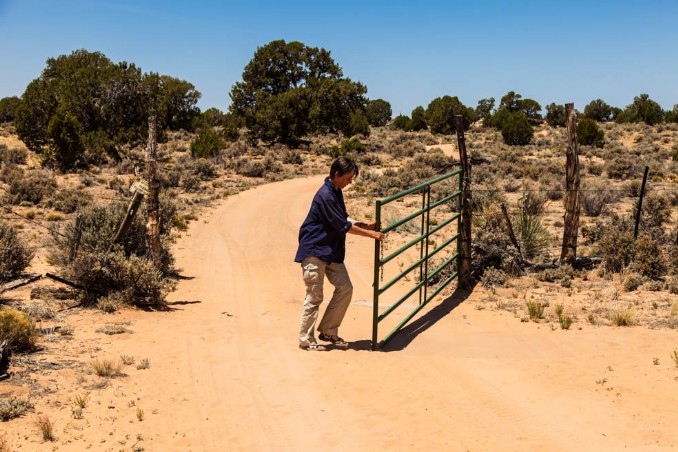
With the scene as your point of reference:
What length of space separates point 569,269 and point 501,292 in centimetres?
151

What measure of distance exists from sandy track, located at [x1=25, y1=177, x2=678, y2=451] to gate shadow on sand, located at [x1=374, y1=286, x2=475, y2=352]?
1.1 inches

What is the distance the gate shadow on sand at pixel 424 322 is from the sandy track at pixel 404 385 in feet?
0.09

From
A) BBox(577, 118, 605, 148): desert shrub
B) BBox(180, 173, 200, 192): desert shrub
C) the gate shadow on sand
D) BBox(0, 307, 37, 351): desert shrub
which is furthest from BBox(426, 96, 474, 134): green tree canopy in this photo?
BBox(0, 307, 37, 351): desert shrub

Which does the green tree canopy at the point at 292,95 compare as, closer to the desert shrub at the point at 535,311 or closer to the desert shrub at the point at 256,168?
the desert shrub at the point at 256,168

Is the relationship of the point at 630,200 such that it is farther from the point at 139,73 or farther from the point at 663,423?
the point at 139,73

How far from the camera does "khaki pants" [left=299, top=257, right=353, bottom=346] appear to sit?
6.80 meters

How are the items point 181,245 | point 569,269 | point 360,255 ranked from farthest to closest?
point 181,245 < point 360,255 < point 569,269

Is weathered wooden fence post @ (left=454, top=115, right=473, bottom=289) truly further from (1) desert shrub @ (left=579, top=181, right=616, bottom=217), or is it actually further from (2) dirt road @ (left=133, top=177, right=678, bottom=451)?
(1) desert shrub @ (left=579, top=181, right=616, bottom=217)

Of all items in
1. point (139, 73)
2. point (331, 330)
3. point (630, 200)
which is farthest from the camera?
point (139, 73)

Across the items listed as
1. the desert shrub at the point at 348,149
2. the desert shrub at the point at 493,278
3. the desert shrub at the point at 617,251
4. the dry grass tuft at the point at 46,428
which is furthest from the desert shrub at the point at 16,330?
the desert shrub at the point at 348,149

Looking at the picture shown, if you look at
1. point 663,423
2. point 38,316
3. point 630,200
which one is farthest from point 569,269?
point 630,200

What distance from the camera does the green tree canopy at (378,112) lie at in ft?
240

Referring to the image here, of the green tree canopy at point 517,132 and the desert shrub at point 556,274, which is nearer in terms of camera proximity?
the desert shrub at point 556,274

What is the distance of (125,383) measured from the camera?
6141mm
